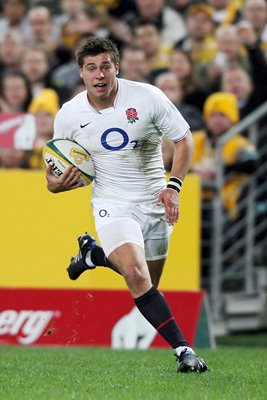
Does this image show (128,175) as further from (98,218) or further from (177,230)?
(177,230)

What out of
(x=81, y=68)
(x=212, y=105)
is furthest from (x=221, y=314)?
(x=81, y=68)

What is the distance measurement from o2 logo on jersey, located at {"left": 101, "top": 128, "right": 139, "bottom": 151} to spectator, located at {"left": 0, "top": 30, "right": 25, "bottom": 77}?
742 cm

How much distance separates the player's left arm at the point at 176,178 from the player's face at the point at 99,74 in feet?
2.05

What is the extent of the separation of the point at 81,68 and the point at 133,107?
0.45 meters

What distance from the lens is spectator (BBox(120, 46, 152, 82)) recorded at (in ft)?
44.9

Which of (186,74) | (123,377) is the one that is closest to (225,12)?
(186,74)

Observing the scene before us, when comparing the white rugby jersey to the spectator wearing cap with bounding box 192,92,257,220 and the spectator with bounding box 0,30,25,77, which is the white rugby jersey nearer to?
the spectator wearing cap with bounding box 192,92,257,220

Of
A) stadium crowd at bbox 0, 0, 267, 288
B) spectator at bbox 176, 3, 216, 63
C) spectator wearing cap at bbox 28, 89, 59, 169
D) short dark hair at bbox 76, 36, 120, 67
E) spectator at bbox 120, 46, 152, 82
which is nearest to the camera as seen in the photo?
short dark hair at bbox 76, 36, 120, 67

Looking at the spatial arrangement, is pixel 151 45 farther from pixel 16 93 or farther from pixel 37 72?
pixel 16 93

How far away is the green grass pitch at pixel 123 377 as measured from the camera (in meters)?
6.04

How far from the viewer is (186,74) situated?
13.8 metres

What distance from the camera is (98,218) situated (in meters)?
7.68

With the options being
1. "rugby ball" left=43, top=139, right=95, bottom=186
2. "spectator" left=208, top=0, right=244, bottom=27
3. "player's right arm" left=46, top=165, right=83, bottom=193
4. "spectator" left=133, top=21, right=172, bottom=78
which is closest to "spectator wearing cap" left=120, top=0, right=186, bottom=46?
"spectator" left=133, top=21, right=172, bottom=78

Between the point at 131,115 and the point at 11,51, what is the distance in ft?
25.3
